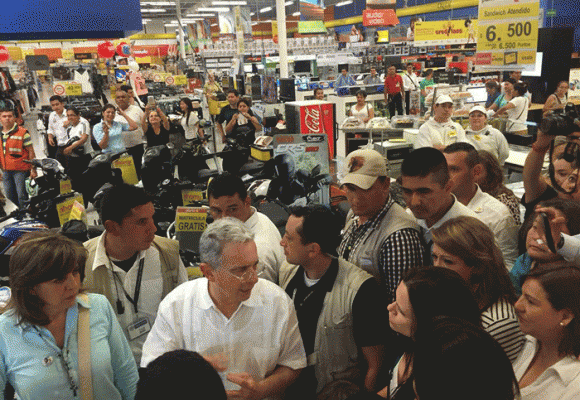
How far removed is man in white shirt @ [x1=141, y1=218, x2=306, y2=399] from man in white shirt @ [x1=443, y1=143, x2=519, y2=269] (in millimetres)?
1572

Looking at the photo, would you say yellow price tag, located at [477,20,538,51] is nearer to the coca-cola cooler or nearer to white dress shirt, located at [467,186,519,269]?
the coca-cola cooler

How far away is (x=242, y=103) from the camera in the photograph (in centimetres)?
779

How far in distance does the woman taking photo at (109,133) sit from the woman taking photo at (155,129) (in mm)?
383

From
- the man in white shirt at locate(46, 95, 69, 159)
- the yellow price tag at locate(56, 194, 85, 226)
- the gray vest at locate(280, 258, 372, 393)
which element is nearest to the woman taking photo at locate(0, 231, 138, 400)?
the gray vest at locate(280, 258, 372, 393)

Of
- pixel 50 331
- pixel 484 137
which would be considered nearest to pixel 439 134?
pixel 484 137

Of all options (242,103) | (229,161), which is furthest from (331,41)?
(229,161)

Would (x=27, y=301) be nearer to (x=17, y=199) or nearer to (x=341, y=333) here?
(x=341, y=333)

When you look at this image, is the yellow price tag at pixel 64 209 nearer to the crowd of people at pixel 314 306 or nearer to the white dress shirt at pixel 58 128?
the crowd of people at pixel 314 306

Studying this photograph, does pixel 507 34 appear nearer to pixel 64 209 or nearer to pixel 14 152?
pixel 64 209

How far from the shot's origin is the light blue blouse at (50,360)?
71.3 inches

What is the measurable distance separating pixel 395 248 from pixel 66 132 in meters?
6.81

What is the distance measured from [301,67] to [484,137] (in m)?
14.1

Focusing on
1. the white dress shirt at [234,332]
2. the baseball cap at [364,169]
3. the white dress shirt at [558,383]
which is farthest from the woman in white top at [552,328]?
the baseball cap at [364,169]

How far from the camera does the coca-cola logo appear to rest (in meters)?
7.13
